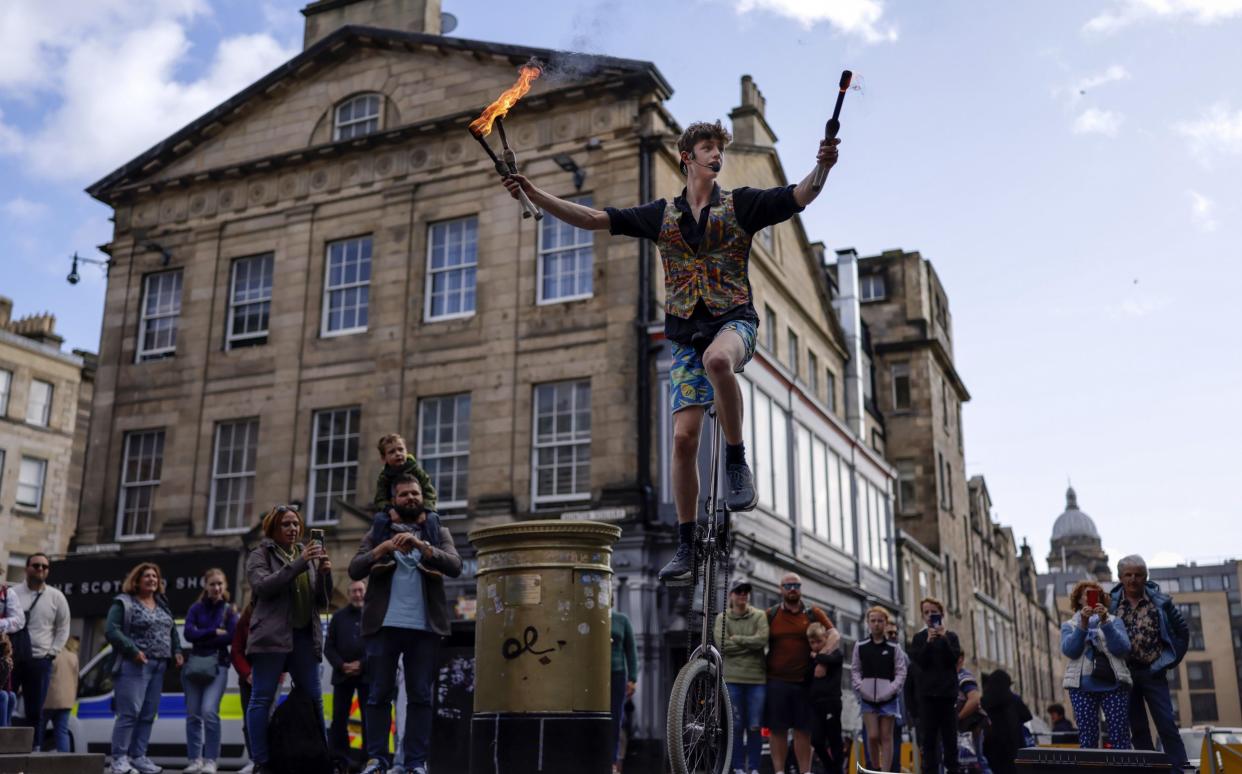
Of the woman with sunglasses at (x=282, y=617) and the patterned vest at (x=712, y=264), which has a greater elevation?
the patterned vest at (x=712, y=264)

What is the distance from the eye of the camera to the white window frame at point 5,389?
42.7m

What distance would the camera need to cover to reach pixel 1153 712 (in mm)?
9648

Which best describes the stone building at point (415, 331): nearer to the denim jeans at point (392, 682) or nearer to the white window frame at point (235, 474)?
the white window frame at point (235, 474)

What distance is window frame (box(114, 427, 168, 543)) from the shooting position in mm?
27219

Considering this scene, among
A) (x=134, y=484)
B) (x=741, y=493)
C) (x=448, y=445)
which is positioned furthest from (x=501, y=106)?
(x=134, y=484)

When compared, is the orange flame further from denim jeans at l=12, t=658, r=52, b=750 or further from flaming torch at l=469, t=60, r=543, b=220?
denim jeans at l=12, t=658, r=52, b=750

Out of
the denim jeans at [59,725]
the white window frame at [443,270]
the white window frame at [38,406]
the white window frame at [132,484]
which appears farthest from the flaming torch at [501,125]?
the white window frame at [38,406]

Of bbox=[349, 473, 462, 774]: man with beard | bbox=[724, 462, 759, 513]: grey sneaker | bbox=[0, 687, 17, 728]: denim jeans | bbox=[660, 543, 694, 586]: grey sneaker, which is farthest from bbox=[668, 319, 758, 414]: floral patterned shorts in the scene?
bbox=[0, 687, 17, 728]: denim jeans

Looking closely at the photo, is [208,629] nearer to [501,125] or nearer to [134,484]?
[501,125]

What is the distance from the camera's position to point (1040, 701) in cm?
7544

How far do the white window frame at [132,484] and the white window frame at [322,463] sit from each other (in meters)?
4.17

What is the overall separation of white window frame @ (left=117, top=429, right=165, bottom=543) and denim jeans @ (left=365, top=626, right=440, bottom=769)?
20.9m

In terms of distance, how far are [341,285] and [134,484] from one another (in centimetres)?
687

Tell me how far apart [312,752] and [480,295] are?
Answer: 18.0 m
